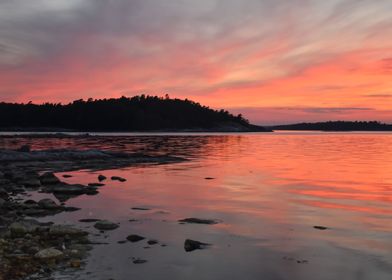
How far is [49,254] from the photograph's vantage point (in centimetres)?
1115

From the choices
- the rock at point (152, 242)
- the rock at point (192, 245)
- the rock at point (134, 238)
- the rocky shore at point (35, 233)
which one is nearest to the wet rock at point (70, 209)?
the rocky shore at point (35, 233)

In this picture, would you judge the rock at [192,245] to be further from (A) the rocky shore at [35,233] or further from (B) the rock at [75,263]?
(B) the rock at [75,263]

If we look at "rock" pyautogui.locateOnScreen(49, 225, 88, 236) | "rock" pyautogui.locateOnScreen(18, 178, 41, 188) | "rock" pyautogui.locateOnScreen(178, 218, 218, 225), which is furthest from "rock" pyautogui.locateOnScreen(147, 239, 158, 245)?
"rock" pyautogui.locateOnScreen(18, 178, 41, 188)

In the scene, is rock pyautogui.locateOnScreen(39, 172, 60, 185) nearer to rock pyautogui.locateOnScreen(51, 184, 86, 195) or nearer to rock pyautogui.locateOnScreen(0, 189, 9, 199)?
rock pyautogui.locateOnScreen(51, 184, 86, 195)

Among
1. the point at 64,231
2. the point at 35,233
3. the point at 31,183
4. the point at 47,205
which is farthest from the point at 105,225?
the point at 31,183

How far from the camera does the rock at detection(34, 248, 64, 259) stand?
1106cm

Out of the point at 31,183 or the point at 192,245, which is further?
the point at 31,183

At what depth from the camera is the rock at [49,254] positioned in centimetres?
1106

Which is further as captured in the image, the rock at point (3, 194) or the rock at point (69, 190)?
the rock at point (69, 190)

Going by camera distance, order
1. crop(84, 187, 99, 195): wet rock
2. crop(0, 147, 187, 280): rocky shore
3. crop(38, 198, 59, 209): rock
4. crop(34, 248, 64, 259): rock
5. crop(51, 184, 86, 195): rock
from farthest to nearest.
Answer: crop(84, 187, 99, 195): wet rock, crop(51, 184, 86, 195): rock, crop(38, 198, 59, 209): rock, crop(34, 248, 64, 259): rock, crop(0, 147, 187, 280): rocky shore

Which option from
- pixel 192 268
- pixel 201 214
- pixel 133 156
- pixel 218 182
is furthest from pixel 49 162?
pixel 192 268

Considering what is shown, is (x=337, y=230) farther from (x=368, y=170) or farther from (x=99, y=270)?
(x=368, y=170)

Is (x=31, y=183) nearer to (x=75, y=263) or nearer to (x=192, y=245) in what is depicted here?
(x=192, y=245)

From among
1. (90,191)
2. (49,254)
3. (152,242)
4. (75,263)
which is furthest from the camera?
(90,191)
